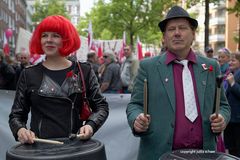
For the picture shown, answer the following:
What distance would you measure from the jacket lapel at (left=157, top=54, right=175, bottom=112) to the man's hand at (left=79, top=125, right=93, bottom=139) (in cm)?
53

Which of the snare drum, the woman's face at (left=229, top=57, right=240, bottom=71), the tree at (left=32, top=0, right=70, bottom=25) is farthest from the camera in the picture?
Answer: the tree at (left=32, top=0, right=70, bottom=25)

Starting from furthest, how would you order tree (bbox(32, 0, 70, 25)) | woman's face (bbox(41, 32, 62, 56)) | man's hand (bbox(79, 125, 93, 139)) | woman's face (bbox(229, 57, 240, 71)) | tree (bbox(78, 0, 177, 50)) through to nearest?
tree (bbox(32, 0, 70, 25))
tree (bbox(78, 0, 177, 50))
woman's face (bbox(229, 57, 240, 71))
woman's face (bbox(41, 32, 62, 56))
man's hand (bbox(79, 125, 93, 139))

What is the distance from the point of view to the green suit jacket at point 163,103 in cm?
256

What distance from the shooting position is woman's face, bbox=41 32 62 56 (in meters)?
2.72

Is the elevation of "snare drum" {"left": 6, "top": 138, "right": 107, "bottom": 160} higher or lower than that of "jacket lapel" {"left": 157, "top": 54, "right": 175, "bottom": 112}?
lower

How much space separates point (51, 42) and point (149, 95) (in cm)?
74

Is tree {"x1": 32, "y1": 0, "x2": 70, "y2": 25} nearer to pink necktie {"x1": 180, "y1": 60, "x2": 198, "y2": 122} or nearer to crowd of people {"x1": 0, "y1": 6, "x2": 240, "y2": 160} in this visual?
crowd of people {"x1": 0, "y1": 6, "x2": 240, "y2": 160}

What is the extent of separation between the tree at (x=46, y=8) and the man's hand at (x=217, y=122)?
52.1m

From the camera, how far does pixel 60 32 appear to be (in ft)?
8.90

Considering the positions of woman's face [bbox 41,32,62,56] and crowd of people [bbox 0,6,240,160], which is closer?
crowd of people [bbox 0,6,240,160]

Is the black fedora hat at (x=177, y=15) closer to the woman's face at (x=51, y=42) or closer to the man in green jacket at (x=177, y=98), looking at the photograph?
the man in green jacket at (x=177, y=98)

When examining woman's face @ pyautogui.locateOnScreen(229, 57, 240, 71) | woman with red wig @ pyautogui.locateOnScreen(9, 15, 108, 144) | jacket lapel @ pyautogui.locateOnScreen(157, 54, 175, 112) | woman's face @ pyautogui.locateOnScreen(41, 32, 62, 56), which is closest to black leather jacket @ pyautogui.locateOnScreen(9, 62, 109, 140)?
woman with red wig @ pyautogui.locateOnScreen(9, 15, 108, 144)

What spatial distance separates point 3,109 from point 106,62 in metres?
3.70

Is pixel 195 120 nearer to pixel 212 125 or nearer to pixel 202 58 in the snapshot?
pixel 212 125
